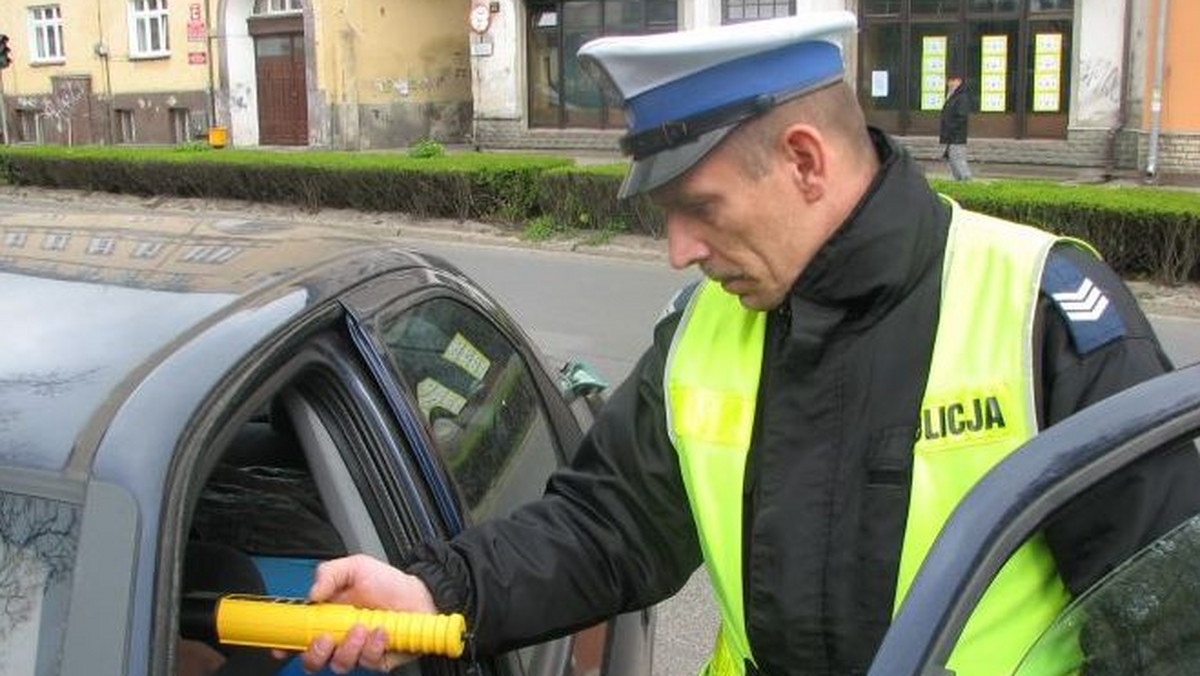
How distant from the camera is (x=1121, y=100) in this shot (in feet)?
60.4

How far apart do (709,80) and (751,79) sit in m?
0.06

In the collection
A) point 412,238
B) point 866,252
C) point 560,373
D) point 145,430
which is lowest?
point 412,238

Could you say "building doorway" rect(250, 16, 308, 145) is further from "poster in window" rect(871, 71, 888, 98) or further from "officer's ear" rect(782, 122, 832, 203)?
"officer's ear" rect(782, 122, 832, 203)

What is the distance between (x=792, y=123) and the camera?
65.8 inches

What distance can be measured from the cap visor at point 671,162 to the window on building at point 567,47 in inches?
853

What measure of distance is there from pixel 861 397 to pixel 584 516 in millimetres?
553

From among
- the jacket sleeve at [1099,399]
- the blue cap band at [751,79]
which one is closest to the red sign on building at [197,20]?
the blue cap band at [751,79]

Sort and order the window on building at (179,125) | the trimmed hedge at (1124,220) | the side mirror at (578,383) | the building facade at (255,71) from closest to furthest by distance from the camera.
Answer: the side mirror at (578,383), the trimmed hedge at (1124,220), the building facade at (255,71), the window on building at (179,125)

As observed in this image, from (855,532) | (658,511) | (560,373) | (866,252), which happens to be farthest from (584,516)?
(560,373)

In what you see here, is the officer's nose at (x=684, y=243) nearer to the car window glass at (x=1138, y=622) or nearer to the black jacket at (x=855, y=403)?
the black jacket at (x=855, y=403)

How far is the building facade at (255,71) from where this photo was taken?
26.7 m

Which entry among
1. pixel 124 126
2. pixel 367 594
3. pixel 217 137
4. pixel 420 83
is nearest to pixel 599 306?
pixel 367 594

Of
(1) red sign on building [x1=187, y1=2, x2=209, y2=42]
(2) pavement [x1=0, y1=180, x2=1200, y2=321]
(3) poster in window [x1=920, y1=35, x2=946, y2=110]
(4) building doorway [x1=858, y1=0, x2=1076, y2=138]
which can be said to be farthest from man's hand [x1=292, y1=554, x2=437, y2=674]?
(1) red sign on building [x1=187, y1=2, x2=209, y2=42]

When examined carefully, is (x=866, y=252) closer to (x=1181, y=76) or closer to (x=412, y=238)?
(x=412, y=238)
